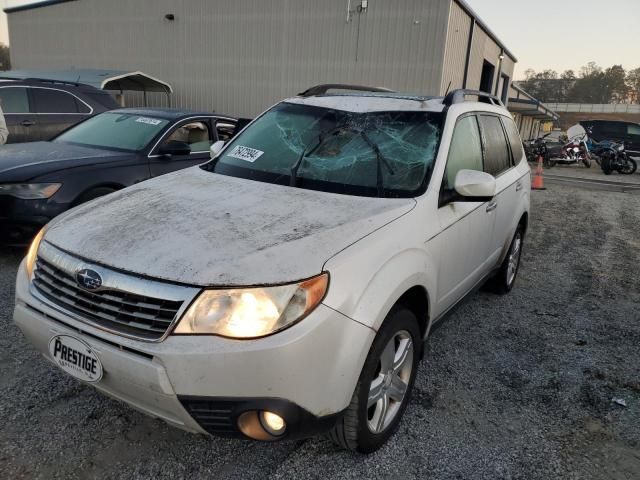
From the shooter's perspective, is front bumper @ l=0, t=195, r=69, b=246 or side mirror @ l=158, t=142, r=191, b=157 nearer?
front bumper @ l=0, t=195, r=69, b=246

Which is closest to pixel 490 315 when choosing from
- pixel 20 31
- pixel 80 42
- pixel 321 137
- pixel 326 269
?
pixel 321 137

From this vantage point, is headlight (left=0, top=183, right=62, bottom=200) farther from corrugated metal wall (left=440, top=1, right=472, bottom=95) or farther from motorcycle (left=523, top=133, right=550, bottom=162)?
motorcycle (left=523, top=133, right=550, bottom=162)

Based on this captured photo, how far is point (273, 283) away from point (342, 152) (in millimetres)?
1382

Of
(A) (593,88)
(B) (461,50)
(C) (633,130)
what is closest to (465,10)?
(B) (461,50)

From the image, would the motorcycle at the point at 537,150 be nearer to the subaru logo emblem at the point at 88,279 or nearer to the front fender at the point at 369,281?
the front fender at the point at 369,281

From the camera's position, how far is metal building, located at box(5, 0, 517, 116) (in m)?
16.5

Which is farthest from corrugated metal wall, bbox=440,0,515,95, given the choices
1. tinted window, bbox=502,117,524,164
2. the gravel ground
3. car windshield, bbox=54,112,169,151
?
the gravel ground

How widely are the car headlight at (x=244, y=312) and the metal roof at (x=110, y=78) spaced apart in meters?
14.6

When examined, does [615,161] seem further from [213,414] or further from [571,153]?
[213,414]

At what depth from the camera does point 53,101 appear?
7.41 metres

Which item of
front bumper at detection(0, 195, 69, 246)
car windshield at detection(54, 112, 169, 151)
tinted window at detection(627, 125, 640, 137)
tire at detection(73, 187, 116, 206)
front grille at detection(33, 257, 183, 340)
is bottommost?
tinted window at detection(627, 125, 640, 137)

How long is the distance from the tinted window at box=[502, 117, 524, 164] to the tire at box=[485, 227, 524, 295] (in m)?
0.68

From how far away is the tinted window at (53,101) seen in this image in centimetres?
736

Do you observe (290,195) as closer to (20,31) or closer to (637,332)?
(637,332)
